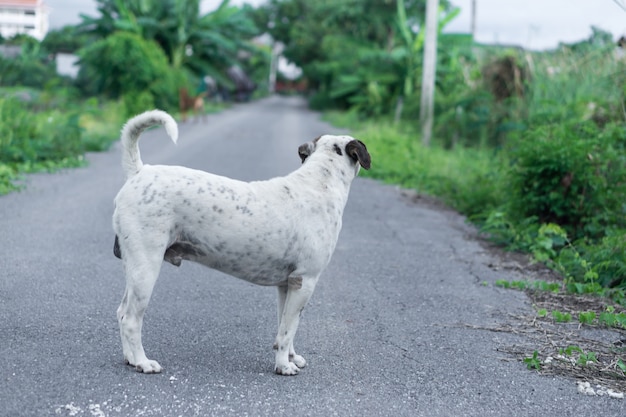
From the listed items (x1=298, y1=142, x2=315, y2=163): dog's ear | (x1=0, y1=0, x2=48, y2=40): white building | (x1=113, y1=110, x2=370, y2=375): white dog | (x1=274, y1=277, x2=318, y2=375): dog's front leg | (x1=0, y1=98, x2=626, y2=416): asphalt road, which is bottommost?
(x1=0, y1=0, x2=48, y2=40): white building

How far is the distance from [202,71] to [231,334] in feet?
114

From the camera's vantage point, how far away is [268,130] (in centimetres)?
2548

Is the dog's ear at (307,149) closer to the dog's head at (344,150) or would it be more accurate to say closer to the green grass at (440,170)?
the dog's head at (344,150)

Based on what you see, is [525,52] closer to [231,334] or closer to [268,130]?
[268,130]

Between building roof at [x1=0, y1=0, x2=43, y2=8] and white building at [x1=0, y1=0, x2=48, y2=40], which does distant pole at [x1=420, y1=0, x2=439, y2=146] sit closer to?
white building at [x1=0, y1=0, x2=48, y2=40]

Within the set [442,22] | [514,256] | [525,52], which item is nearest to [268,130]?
[442,22]

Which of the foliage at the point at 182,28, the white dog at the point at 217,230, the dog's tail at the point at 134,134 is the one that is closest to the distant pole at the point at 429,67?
the white dog at the point at 217,230

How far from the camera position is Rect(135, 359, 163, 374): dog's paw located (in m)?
4.04

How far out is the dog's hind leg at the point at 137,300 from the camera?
3.99 m

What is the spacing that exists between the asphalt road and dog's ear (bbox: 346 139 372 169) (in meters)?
1.22

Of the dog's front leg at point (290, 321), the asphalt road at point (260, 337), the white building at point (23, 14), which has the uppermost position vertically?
the dog's front leg at point (290, 321)

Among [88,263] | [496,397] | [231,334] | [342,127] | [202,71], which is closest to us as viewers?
[496,397]

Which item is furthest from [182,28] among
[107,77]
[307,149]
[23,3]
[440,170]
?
[23,3]

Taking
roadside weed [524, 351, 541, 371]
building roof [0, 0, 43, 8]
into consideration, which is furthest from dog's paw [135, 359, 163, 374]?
building roof [0, 0, 43, 8]
